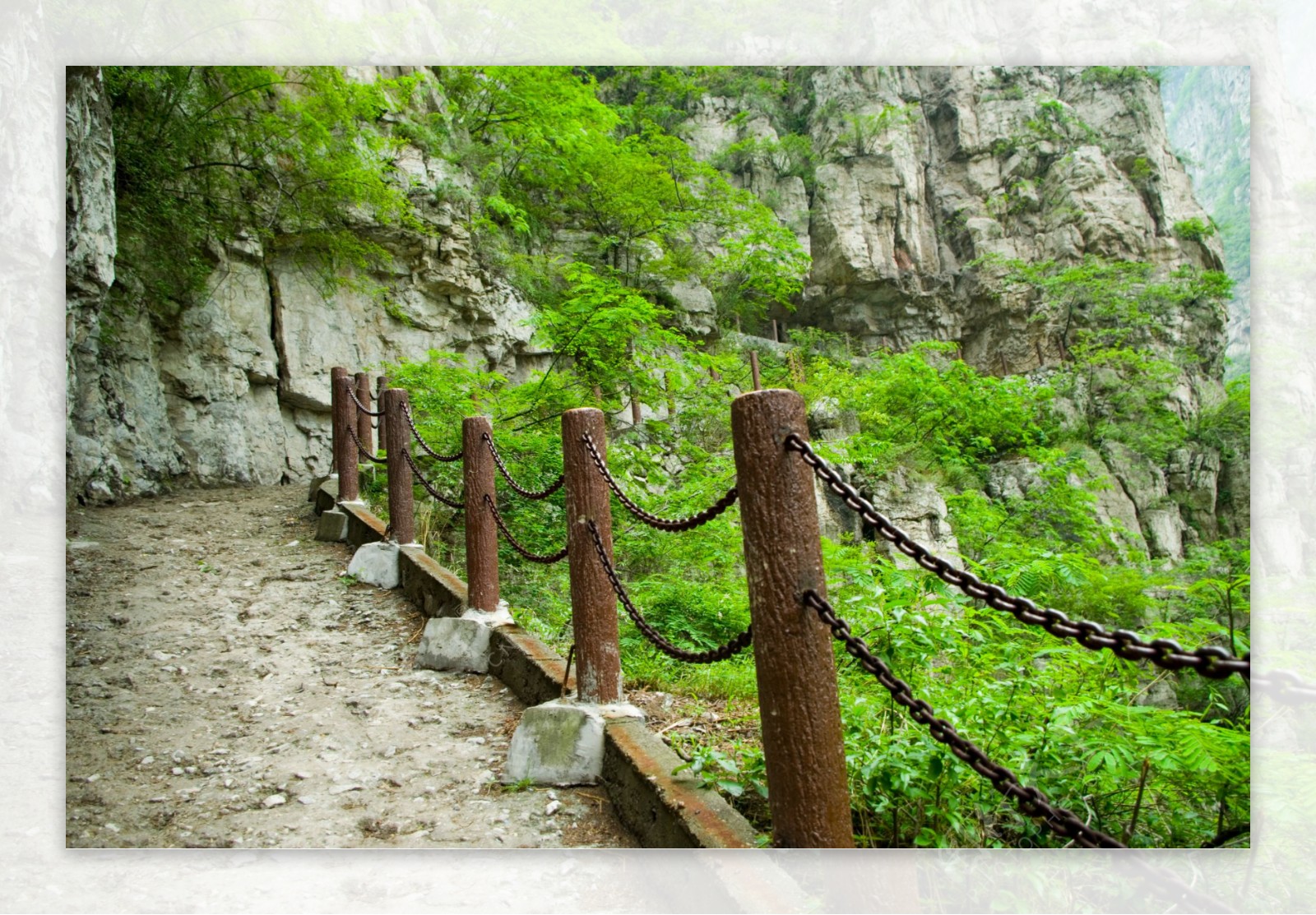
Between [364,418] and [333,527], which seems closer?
[333,527]

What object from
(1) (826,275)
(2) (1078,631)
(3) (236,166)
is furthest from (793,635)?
(1) (826,275)

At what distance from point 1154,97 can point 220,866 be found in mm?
17704

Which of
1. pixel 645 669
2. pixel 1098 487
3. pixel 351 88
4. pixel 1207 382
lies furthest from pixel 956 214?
pixel 645 669

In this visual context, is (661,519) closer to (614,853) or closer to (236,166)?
(614,853)

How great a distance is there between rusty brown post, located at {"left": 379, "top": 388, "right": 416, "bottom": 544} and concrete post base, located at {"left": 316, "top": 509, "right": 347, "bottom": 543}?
87 cm

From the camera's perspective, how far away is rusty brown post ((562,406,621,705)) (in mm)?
2445

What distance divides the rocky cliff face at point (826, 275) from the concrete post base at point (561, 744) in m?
3.41

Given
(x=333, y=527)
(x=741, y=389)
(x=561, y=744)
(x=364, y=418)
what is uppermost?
(x=741, y=389)

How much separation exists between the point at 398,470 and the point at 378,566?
22.0 inches

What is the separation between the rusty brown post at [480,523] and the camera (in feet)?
11.0

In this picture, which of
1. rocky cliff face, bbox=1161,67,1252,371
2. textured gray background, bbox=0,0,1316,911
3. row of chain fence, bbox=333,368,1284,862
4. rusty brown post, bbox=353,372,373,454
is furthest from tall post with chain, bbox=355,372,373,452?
rocky cliff face, bbox=1161,67,1252,371

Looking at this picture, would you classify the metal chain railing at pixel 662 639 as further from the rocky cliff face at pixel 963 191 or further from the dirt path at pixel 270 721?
the rocky cliff face at pixel 963 191

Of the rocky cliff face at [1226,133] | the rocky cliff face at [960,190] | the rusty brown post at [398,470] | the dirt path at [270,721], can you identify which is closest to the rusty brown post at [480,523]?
the dirt path at [270,721]

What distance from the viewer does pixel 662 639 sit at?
200cm
